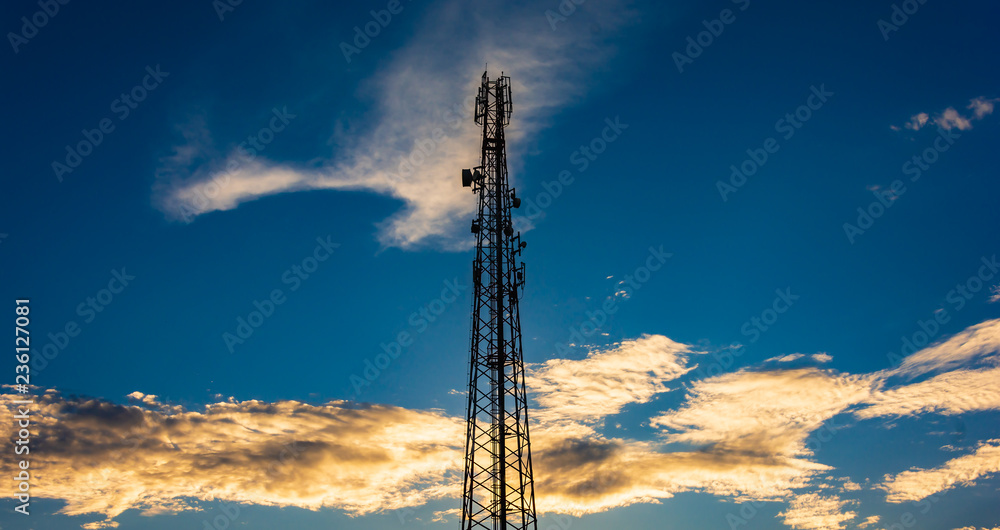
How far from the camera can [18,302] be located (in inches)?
1425

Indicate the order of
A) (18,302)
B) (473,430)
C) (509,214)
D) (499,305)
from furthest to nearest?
(509,214)
(499,305)
(473,430)
(18,302)

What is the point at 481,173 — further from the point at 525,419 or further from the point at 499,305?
the point at 525,419

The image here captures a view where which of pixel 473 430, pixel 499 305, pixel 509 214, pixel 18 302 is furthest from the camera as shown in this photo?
pixel 509 214

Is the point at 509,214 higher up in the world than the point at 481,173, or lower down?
lower down

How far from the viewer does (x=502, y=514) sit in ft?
121

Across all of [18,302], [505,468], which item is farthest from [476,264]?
[18,302]

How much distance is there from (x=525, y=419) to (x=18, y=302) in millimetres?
30666

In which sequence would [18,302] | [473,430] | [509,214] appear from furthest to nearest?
1. [509,214]
2. [473,430]
3. [18,302]

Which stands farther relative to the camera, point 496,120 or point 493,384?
point 496,120

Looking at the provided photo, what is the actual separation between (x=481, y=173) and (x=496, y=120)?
4.55 meters

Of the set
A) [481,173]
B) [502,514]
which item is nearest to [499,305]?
[481,173]

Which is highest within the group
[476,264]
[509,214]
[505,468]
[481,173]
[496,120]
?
[496,120]

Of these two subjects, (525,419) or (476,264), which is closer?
(525,419)

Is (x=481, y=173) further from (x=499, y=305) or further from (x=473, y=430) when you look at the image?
(x=473, y=430)
